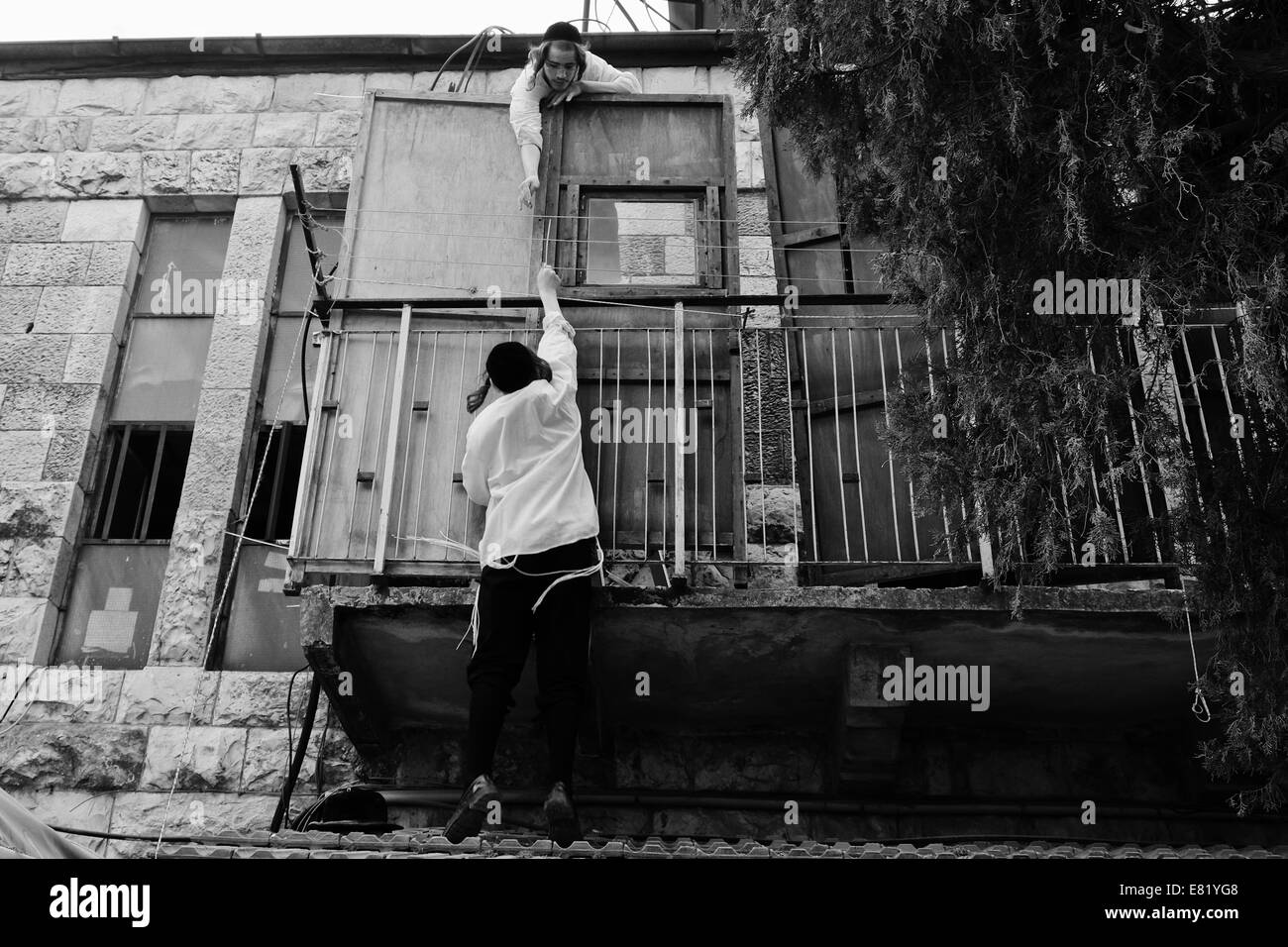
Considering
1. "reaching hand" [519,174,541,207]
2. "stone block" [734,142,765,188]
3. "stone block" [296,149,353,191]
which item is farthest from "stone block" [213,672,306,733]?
"stone block" [734,142,765,188]

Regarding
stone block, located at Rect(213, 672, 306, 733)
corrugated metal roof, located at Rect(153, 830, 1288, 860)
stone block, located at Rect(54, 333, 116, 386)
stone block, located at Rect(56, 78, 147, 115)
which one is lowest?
corrugated metal roof, located at Rect(153, 830, 1288, 860)

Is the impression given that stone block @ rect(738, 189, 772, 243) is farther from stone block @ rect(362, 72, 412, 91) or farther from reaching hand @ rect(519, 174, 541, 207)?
stone block @ rect(362, 72, 412, 91)

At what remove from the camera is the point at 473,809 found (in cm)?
482

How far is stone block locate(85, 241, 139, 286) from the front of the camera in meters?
7.98

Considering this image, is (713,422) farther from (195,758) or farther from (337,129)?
(337,129)

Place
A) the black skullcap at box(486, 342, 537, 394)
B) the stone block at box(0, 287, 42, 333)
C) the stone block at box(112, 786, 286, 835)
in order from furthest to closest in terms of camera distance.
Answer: the stone block at box(0, 287, 42, 333) < the stone block at box(112, 786, 286, 835) < the black skullcap at box(486, 342, 537, 394)

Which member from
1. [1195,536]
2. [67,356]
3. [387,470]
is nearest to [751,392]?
[387,470]

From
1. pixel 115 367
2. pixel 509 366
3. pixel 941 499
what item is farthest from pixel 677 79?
pixel 941 499

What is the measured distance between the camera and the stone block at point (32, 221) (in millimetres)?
8117

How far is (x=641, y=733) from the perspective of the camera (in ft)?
21.2

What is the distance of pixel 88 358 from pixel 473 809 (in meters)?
4.31

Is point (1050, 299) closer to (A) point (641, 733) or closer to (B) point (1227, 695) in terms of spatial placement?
(B) point (1227, 695)

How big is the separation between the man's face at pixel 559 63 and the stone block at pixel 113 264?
2896 millimetres

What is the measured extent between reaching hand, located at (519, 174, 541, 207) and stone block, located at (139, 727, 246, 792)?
302 centimetres
